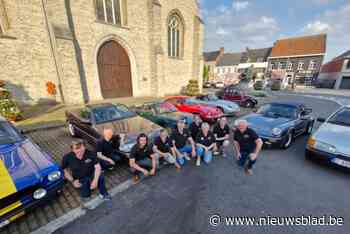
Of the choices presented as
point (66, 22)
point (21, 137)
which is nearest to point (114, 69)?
point (66, 22)

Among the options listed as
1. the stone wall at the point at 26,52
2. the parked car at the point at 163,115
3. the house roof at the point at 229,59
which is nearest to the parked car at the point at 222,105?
the parked car at the point at 163,115

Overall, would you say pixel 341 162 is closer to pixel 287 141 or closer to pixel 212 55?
pixel 287 141

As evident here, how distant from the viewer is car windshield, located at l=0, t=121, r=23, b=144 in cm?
292

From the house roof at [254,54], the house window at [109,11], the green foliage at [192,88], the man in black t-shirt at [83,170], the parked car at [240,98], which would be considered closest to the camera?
the man in black t-shirt at [83,170]

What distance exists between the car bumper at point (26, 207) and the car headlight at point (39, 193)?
0.04m

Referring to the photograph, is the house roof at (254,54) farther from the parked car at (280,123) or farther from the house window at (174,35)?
the parked car at (280,123)

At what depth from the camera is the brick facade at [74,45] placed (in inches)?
339

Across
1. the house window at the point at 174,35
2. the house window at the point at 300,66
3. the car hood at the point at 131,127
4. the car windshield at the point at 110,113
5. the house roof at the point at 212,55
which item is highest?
the house roof at the point at 212,55

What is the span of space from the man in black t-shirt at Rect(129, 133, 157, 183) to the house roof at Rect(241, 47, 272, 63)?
4958cm

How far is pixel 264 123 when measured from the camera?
504cm

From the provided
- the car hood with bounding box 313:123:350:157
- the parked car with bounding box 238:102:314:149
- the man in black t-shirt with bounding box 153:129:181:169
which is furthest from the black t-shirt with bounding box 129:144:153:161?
the car hood with bounding box 313:123:350:157

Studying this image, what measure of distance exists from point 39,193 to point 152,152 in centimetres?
199

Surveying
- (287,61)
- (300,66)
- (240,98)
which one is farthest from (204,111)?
(300,66)

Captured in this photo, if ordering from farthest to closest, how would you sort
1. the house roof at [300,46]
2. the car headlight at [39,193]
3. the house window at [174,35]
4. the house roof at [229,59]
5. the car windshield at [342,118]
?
1. the house roof at [229,59]
2. the house roof at [300,46]
3. the house window at [174,35]
4. the car windshield at [342,118]
5. the car headlight at [39,193]
